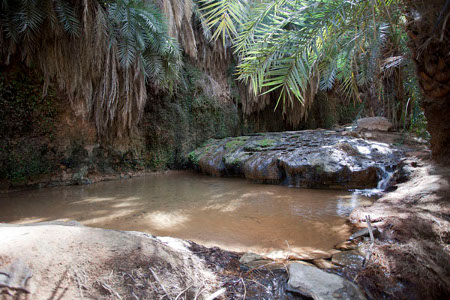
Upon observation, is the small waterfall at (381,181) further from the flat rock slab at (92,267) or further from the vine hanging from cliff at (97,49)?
the vine hanging from cliff at (97,49)

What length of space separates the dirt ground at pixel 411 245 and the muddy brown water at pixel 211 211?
471 millimetres

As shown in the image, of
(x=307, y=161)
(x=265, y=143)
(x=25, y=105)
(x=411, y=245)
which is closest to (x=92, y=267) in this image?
(x=411, y=245)

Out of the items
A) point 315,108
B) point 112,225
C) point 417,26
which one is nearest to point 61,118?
point 112,225

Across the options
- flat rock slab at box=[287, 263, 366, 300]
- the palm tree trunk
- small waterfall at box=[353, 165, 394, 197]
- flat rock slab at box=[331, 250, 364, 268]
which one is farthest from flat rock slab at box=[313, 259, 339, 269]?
small waterfall at box=[353, 165, 394, 197]

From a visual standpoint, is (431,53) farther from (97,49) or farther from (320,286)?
(97,49)

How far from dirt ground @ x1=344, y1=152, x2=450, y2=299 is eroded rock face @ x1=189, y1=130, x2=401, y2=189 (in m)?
1.84

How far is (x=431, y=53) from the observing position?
6.96ft

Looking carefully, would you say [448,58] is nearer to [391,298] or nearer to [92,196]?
[391,298]

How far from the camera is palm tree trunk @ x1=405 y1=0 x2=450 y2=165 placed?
1.73 meters

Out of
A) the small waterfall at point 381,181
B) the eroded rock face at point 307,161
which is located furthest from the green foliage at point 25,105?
the small waterfall at point 381,181

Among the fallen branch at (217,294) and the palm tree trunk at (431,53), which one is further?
the palm tree trunk at (431,53)

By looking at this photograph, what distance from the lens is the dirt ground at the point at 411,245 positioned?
1.36m

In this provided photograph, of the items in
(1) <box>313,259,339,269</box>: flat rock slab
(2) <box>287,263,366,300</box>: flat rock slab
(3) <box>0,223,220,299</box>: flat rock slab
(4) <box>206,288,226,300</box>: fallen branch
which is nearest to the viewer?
(3) <box>0,223,220,299</box>: flat rock slab

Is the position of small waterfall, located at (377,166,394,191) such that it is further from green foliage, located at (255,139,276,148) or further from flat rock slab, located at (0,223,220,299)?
flat rock slab, located at (0,223,220,299)
